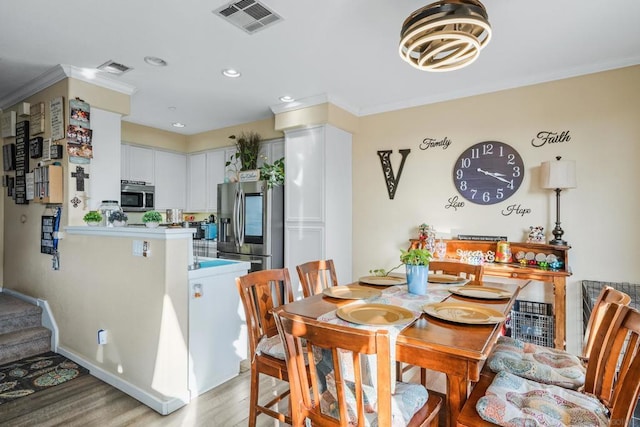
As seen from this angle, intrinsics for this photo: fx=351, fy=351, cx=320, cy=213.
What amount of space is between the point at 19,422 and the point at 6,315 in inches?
59.3

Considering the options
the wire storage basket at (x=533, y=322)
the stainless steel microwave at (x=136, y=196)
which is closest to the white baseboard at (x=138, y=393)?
the stainless steel microwave at (x=136, y=196)

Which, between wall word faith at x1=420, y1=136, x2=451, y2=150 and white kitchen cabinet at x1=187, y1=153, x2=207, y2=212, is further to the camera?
white kitchen cabinet at x1=187, y1=153, x2=207, y2=212

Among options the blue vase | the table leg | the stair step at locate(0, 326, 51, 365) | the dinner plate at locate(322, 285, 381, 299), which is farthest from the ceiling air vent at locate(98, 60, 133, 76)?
the table leg

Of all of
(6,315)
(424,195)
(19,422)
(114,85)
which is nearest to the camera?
(19,422)

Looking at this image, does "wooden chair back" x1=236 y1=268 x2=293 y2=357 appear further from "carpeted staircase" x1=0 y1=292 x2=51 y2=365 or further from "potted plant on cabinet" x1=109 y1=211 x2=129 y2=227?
"carpeted staircase" x1=0 y1=292 x2=51 y2=365

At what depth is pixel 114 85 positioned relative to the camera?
138 inches

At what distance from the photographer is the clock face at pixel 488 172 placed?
345 centimetres

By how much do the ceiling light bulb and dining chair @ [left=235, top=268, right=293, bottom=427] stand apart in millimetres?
2202

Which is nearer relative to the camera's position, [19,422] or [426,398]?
[426,398]

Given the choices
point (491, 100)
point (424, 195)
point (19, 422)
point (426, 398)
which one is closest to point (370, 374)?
point (426, 398)

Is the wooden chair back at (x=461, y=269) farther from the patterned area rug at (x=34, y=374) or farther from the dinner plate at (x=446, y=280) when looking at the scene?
the patterned area rug at (x=34, y=374)

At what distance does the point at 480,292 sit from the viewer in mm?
2088

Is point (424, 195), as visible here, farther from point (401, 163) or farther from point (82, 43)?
point (82, 43)

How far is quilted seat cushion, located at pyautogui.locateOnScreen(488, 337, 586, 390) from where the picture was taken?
1.61 m
